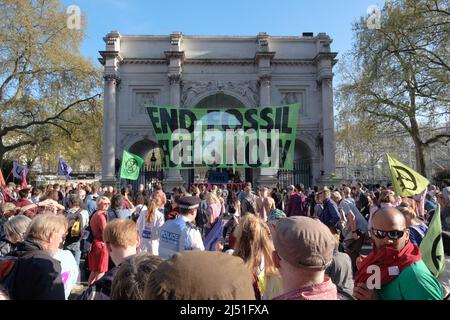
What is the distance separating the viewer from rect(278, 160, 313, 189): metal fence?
29.0 m

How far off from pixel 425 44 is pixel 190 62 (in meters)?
16.8

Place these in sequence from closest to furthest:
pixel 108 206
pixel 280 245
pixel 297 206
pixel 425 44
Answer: pixel 280 245
pixel 108 206
pixel 297 206
pixel 425 44

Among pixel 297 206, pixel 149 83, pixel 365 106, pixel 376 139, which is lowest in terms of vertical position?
pixel 297 206

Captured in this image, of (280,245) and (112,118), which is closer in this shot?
(280,245)

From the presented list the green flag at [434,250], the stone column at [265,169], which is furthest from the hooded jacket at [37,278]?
the stone column at [265,169]

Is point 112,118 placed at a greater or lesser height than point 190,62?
lesser

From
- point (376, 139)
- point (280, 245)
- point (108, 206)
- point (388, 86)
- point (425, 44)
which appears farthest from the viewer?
point (376, 139)

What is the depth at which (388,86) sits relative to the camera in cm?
2816

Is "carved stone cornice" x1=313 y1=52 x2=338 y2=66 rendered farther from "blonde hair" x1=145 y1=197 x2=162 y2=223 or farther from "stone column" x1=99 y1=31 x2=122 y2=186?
"blonde hair" x1=145 y1=197 x2=162 y2=223

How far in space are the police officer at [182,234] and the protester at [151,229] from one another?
54.6 inches

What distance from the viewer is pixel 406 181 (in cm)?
593

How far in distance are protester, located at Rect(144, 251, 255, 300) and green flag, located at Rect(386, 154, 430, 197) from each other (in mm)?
4985
